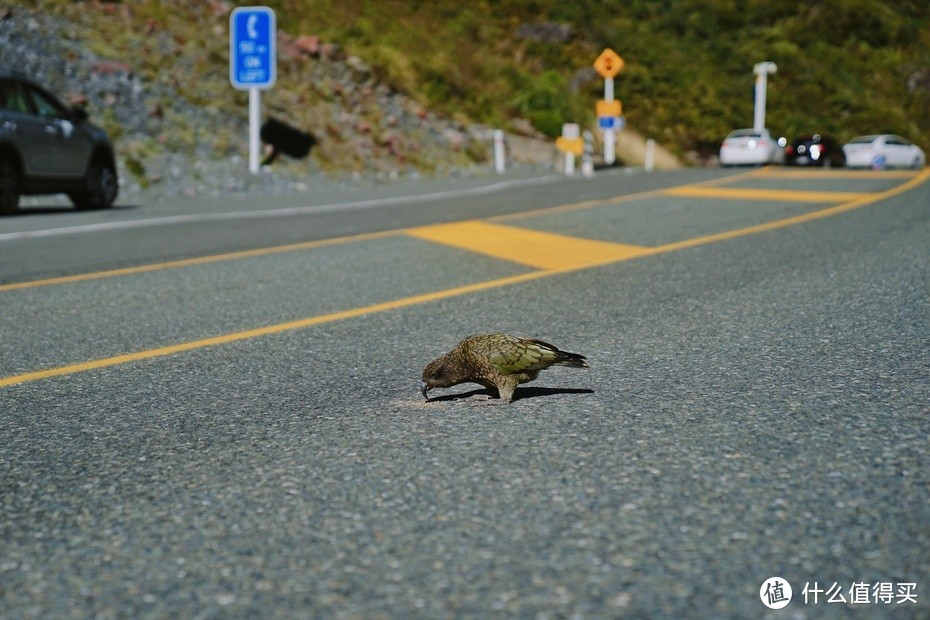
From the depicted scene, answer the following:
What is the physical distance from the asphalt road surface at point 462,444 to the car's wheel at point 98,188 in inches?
303

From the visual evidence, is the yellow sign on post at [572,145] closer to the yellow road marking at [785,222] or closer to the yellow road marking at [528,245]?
the yellow road marking at [785,222]

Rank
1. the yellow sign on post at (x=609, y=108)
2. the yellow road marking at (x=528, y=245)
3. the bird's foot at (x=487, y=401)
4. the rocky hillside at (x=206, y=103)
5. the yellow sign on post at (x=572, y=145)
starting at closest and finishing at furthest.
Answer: the bird's foot at (x=487, y=401), the yellow road marking at (x=528, y=245), the rocky hillside at (x=206, y=103), the yellow sign on post at (x=572, y=145), the yellow sign on post at (x=609, y=108)

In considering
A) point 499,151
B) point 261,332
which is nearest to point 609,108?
point 499,151

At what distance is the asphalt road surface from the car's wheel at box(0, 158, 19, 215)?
6.36m

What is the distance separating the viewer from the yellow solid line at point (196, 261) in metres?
7.61

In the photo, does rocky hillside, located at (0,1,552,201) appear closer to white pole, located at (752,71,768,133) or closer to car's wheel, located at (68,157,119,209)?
car's wheel, located at (68,157,119,209)

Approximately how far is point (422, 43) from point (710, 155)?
1352 centimetres

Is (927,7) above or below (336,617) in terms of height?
above

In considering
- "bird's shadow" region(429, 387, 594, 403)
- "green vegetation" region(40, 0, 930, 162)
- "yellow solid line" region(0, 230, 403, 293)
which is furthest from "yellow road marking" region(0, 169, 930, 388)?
"green vegetation" region(40, 0, 930, 162)

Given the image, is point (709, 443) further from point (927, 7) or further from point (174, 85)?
point (927, 7)

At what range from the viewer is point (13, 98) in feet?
45.9

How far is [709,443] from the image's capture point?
3.35 meters

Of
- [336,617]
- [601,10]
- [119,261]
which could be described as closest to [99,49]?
[119,261]


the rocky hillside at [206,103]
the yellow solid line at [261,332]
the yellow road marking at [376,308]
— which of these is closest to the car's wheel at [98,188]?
the rocky hillside at [206,103]
